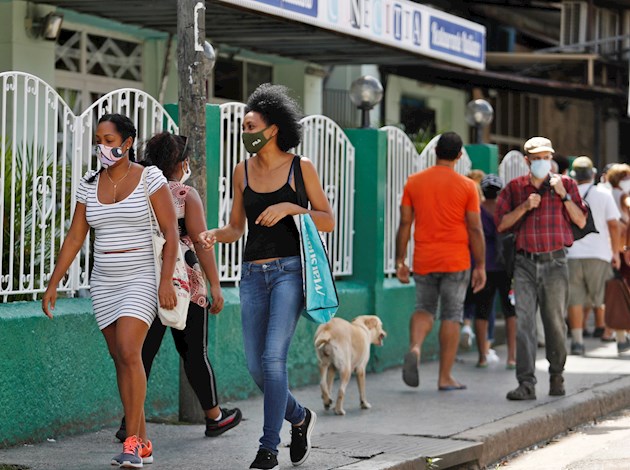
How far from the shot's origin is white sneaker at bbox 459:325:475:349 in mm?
13180

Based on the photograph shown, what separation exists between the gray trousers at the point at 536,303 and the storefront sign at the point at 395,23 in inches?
120

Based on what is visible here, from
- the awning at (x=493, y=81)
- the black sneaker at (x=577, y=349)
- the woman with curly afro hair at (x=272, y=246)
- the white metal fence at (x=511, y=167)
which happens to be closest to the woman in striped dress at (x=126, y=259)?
the woman with curly afro hair at (x=272, y=246)

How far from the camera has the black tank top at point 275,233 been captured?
7043mm

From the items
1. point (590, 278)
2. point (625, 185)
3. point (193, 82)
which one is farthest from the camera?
point (625, 185)

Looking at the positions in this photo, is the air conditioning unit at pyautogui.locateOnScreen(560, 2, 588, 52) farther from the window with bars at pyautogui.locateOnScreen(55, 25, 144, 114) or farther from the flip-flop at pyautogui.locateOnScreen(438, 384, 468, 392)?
the flip-flop at pyautogui.locateOnScreen(438, 384, 468, 392)

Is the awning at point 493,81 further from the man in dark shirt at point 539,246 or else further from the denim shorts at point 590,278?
the man in dark shirt at point 539,246

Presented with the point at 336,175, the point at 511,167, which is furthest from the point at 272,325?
the point at 511,167

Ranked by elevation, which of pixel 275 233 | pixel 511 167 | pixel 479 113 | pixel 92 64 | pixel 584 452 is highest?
pixel 92 64

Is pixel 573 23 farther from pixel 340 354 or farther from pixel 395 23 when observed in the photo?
pixel 340 354

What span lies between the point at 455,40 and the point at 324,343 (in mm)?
6100

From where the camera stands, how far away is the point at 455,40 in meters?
14.4

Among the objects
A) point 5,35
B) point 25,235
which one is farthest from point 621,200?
point 25,235

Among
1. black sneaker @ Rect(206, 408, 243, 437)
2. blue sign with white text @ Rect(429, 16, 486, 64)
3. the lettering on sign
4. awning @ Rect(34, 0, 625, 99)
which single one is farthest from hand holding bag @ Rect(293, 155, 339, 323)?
blue sign with white text @ Rect(429, 16, 486, 64)

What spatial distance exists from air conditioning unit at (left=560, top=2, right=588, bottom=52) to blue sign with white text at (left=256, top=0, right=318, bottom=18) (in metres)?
9.78
